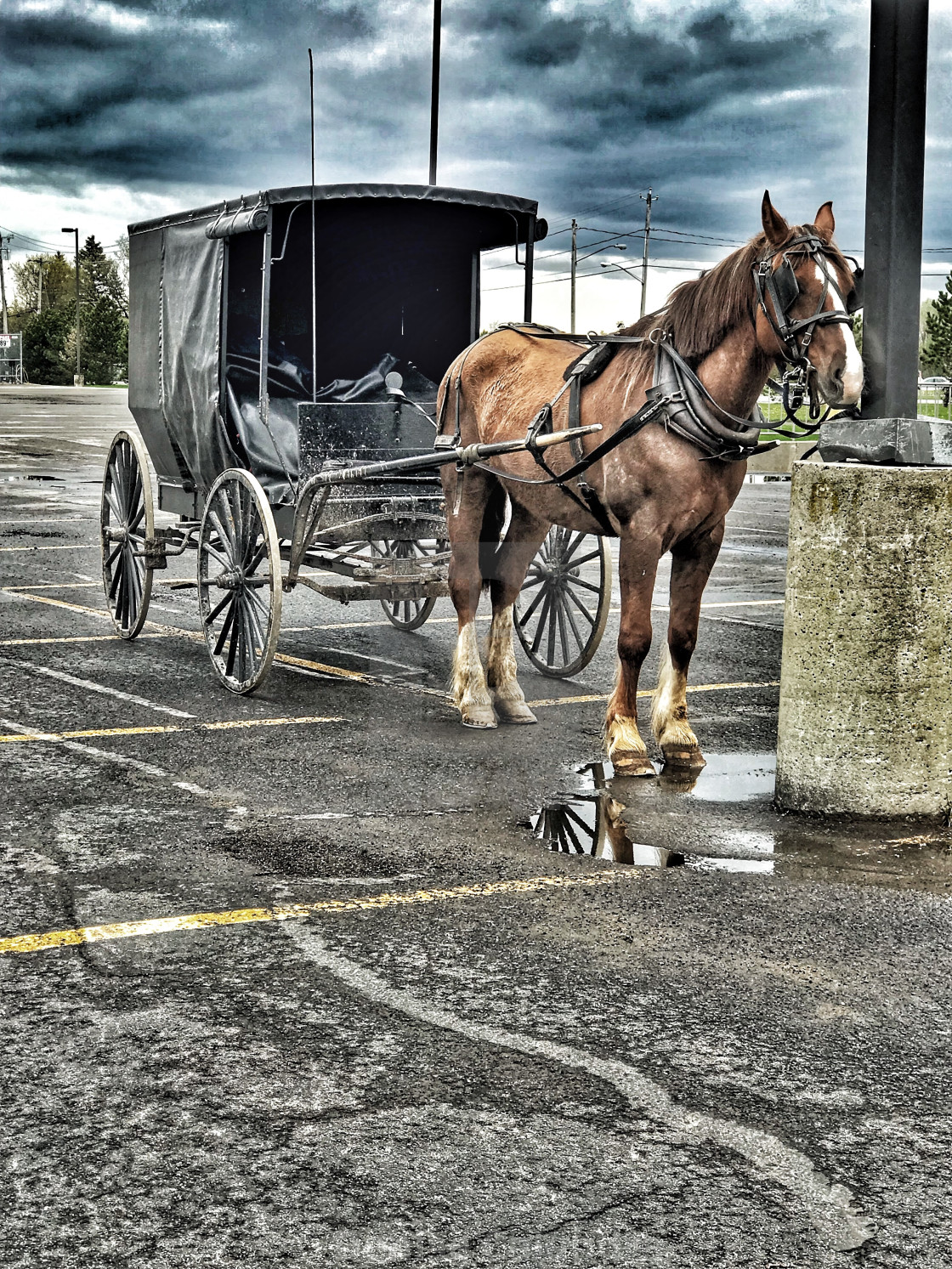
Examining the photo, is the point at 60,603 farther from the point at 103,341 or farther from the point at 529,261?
the point at 103,341

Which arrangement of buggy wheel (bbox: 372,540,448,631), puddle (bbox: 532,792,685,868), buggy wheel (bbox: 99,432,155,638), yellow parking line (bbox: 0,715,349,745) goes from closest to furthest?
puddle (bbox: 532,792,685,868), yellow parking line (bbox: 0,715,349,745), buggy wheel (bbox: 99,432,155,638), buggy wheel (bbox: 372,540,448,631)

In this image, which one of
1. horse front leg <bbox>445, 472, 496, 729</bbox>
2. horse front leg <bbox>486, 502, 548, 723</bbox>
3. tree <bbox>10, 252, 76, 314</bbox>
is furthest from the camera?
tree <bbox>10, 252, 76, 314</bbox>

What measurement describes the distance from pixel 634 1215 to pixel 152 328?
28.0 ft

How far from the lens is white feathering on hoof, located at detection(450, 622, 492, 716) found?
8047 millimetres

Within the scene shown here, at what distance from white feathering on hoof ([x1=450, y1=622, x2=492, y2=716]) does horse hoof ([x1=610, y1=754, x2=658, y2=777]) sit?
1214 millimetres

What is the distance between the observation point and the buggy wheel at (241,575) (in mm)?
8383

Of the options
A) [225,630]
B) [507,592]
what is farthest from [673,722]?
[225,630]

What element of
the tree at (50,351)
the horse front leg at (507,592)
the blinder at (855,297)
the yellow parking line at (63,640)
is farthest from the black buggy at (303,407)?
the tree at (50,351)

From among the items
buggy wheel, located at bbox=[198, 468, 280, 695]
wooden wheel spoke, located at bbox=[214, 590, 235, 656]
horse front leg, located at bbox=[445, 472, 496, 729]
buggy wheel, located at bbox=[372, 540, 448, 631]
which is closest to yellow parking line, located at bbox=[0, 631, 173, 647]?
buggy wheel, located at bbox=[198, 468, 280, 695]

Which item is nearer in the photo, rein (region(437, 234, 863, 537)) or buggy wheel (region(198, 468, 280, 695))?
rein (region(437, 234, 863, 537))

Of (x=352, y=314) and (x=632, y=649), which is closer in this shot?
(x=632, y=649)

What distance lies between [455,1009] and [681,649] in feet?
11.3

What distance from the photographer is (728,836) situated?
5996mm

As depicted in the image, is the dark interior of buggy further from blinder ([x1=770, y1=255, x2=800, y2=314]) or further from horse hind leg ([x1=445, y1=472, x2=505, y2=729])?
blinder ([x1=770, y1=255, x2=800, y2=314])
